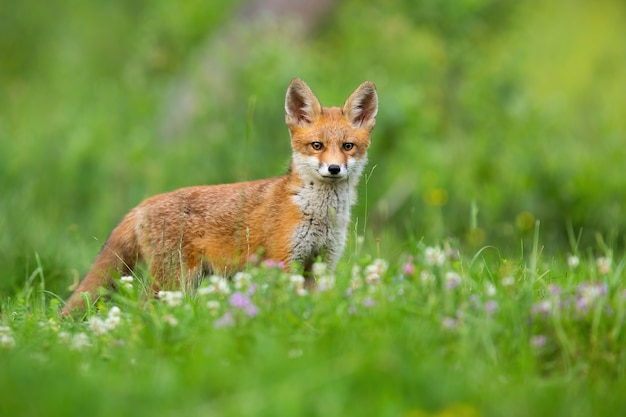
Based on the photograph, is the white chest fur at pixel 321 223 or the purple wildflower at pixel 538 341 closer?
the purple wildflower at pixel 538 341

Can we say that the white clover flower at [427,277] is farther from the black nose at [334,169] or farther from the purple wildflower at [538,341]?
the black nose at [334,169]

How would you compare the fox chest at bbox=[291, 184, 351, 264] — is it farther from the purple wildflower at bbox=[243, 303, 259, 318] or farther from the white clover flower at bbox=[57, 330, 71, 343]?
the white clover flower at bbox=[57, 330, 71, 343]

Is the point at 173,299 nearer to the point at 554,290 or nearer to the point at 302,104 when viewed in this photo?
the point at 554,290

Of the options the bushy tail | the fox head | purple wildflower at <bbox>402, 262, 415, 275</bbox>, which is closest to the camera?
purple wildflower at <bbox>402, 262, 415, 275</bbox>

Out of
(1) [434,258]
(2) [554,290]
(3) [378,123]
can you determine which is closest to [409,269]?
(1) [434,258]

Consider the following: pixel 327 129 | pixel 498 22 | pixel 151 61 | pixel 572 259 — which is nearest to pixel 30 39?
pixel 151 61

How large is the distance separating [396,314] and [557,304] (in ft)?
2.72

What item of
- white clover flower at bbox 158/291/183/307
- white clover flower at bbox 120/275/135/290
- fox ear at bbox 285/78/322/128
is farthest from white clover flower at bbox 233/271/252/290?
fox ear at bbox 285/78/322/128

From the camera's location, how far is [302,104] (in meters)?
7.16

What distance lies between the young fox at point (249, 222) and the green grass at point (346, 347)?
963 millimetres

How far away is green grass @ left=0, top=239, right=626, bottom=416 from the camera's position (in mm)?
3709

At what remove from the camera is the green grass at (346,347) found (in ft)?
12.2

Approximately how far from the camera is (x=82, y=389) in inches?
146

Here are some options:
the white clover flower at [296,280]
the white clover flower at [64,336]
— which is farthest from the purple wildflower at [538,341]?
the white clover flower at [64,336]
